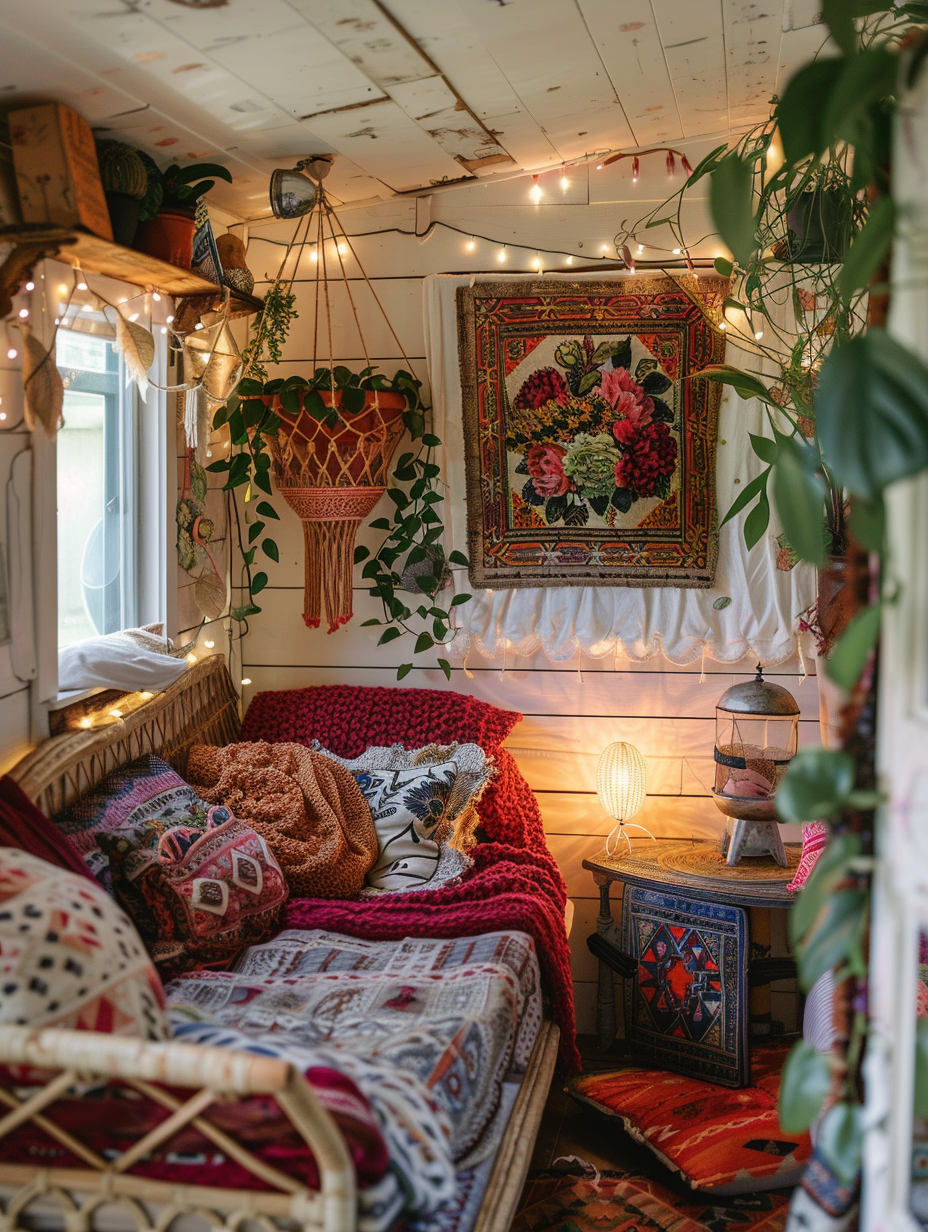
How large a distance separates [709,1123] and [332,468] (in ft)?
5.86

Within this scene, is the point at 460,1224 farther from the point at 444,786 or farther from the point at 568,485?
the point at 568,485

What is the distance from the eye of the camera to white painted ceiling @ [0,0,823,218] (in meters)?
1.76

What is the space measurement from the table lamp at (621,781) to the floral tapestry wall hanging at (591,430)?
0.46m

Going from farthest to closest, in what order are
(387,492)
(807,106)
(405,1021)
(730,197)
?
(387,492) < (405,1021) < (730,197) < (807,106)

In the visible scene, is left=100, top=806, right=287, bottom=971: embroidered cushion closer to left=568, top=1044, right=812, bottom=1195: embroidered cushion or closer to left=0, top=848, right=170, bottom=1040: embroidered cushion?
left=0, top=848, right=170, bottom=1040: embroidered cushion

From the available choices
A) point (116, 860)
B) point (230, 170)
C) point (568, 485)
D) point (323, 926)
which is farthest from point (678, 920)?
point (230, 170)

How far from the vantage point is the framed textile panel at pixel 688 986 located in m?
2.70

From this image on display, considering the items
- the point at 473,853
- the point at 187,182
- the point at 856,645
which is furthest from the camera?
the point at 473,853

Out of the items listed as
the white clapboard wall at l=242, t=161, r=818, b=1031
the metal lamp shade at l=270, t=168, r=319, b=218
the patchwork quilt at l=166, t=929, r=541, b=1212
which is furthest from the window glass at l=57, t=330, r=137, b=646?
the patchwork quilt at l=166, t=929, r=541, b=1212

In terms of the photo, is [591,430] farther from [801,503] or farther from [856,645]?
[856,645]

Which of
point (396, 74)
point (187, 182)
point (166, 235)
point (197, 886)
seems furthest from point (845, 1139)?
point (187, 182)

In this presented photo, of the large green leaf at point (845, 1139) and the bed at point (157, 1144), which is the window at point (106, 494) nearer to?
the bed at point (157, 1144)

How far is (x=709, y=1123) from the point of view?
2518 millimetres

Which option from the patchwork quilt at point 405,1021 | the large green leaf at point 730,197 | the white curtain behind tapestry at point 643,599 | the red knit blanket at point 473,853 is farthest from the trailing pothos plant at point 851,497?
the white curtain behind tapestry at point 643,599
